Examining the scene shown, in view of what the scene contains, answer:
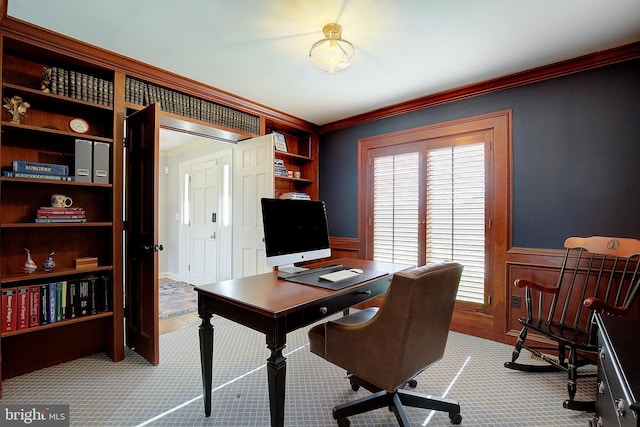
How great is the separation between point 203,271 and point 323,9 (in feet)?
13.6

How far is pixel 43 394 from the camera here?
76.0 inches

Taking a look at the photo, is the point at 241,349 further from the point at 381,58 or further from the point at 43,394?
the point at 381,58

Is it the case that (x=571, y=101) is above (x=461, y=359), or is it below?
above

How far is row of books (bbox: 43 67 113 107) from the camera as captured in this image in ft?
7.14

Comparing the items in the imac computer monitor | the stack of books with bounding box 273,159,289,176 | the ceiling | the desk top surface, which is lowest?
the desk top surface

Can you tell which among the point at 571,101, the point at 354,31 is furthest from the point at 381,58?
the point at 571,101

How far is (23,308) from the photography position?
2.02 metres

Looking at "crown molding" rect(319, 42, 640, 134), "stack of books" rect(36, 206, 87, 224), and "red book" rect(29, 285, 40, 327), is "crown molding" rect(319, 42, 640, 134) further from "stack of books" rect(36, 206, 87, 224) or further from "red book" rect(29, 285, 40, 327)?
"red book" rect(29, 285, 40, 327)

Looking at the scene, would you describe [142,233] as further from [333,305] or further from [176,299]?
[176,299]

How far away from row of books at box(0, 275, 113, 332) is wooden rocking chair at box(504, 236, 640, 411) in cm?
323

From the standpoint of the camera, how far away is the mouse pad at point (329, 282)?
1.72m

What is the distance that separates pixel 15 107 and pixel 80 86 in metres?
0.42

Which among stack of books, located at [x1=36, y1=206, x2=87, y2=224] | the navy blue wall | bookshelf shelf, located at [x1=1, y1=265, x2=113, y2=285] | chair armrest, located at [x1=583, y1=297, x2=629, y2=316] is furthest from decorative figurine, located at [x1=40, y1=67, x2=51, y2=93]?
chair armrest, located at [x1=583, y1=297, x2=629, y2=316]

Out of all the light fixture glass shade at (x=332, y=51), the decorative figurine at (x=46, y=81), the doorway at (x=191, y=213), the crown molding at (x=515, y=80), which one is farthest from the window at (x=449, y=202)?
the decorative figurine at (x=46, y=81)
